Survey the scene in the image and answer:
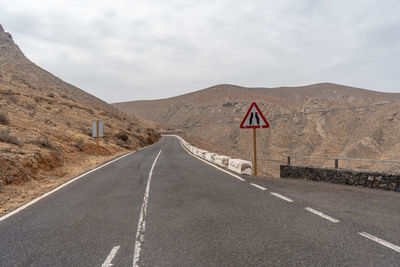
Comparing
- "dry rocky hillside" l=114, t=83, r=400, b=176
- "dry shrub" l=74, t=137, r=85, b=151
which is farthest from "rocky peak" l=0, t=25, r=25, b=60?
"dry shrub" l=74, t=137, r=85, b=151

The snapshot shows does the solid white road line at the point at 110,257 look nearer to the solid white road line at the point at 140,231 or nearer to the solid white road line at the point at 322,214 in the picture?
the solid white road line at the point at 140,231

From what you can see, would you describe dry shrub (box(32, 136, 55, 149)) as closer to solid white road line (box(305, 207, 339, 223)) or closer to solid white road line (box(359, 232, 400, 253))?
solid white road line (box(305, 207, 339, 223))

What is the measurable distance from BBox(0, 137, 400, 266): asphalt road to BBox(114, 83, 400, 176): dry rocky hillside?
1691 centimetres

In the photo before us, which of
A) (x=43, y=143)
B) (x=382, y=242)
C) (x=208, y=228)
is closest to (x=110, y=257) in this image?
(x=208, y=228)

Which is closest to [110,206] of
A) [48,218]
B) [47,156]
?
[48,218]

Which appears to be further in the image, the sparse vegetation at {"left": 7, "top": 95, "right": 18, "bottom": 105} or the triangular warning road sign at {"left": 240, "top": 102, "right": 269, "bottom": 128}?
the sparse vegetation at {"left": 7, "top": 95, "right": 18, "bottom": 105}

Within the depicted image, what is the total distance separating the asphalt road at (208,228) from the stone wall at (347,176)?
1.78 ft

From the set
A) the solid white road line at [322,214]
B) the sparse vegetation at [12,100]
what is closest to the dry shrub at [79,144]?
the sparse vegetation at [12,100]

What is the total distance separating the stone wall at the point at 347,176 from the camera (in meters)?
8.27

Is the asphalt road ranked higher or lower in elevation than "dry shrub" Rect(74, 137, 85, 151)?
lower

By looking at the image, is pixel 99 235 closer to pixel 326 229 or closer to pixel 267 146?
pixel 326 229

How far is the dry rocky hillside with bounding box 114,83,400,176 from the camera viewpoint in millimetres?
48812

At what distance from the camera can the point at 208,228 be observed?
4.91m

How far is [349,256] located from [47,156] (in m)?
14.5
